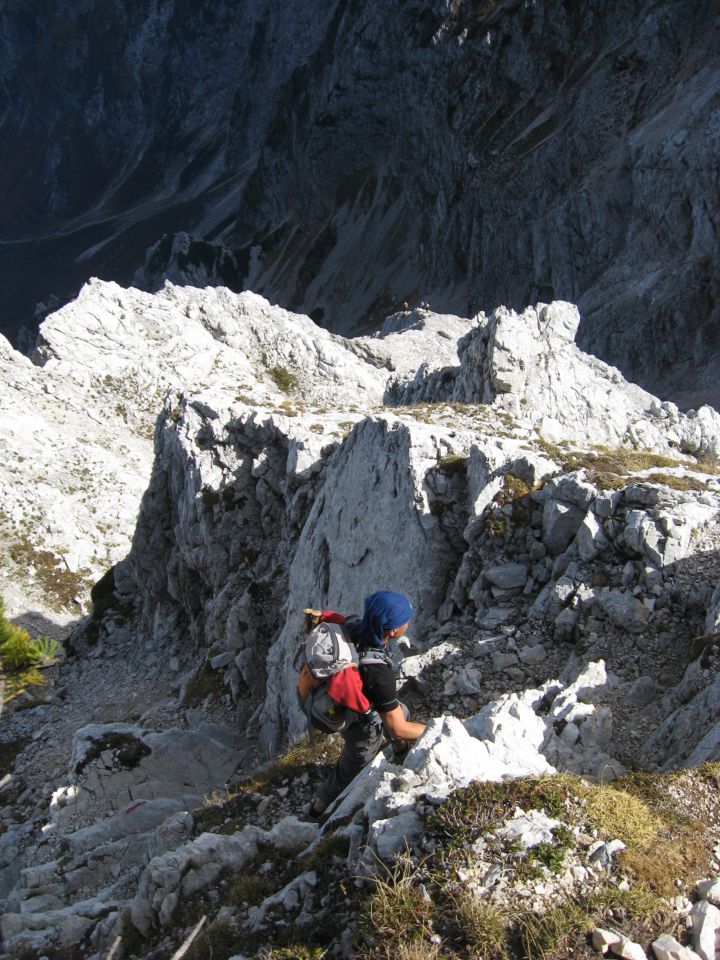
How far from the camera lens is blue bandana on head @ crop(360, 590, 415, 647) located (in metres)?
6.90

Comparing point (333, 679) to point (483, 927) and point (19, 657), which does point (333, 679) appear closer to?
point (483, 927)

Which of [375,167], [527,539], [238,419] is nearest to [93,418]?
[238,419]

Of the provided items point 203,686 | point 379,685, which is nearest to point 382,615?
point 379,685

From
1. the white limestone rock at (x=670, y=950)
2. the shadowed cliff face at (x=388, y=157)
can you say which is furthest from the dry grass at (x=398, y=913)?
the shadowed cliff face at (x=388, y=157)

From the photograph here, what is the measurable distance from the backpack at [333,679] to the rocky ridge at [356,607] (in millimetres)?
709

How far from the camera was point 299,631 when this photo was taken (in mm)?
15266

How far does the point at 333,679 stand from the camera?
21.9ft

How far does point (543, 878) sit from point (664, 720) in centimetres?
380

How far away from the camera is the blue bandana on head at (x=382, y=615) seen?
272 inches

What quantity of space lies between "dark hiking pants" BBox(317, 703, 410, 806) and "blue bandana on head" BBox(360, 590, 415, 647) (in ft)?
3.37

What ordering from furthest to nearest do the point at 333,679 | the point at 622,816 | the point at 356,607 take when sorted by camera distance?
the point at 356,607 → the point at 333,679 → the point at 622,816

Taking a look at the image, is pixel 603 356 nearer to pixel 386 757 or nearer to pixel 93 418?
pixel 93 418

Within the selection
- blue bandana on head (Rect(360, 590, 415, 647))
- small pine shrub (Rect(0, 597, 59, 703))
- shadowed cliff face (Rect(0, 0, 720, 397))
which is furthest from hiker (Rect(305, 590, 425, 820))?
shadowed cliff face (Rect(0, 0, 720, 397))

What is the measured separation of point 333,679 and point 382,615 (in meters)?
0.83
